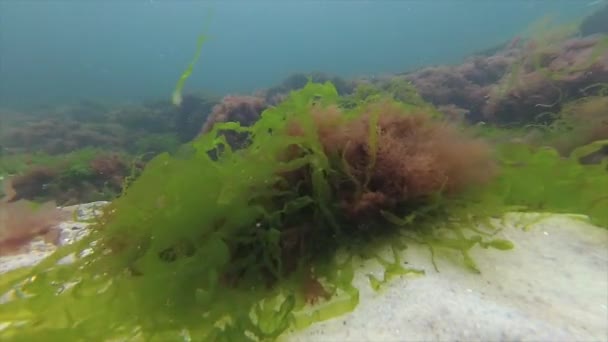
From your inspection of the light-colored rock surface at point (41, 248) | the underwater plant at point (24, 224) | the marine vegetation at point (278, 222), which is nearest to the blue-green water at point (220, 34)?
the underwater plant at point (24, 224)

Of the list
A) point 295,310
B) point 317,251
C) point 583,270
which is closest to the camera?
point 295,310

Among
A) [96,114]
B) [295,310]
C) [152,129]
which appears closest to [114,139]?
[152,129]

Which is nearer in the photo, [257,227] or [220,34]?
[257,227]

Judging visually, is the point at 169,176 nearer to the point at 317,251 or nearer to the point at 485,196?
the point at 317,251

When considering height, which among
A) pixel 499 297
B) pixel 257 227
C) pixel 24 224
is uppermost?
pixel 257 227

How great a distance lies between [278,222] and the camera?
194cm

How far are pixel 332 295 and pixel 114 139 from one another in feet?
46.7

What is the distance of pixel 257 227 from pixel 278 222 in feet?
0.37

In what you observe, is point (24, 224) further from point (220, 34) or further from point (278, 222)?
point (220, 34)

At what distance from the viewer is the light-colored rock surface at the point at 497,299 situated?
56.9 inches

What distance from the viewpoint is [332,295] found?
5.73ft

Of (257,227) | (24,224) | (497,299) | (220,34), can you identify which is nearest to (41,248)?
(24,224)

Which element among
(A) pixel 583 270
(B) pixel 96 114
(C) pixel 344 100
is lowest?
(B) pixel 96 114

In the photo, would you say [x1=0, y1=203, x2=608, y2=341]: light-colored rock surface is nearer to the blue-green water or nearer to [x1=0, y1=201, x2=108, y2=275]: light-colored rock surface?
[x1=0, y1=201, x2=108, y2=275]: light-colored rock surface
